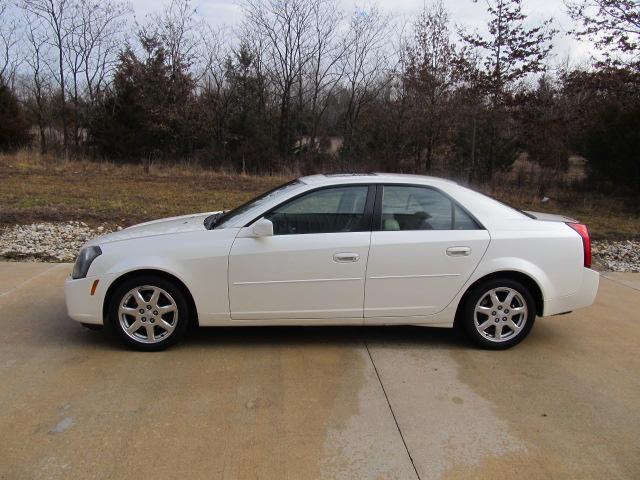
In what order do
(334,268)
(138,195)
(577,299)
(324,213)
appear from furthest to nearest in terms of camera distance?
(138,195)
(577,299)
(324,213)
(334,268)

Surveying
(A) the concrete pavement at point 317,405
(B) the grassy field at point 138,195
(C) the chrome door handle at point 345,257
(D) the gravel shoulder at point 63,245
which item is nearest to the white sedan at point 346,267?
(C) the chrome door handle at point 345,257

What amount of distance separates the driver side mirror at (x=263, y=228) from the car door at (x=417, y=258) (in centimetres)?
83

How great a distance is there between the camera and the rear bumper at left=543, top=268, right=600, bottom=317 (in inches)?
186

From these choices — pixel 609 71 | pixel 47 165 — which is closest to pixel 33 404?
pixel 609 71

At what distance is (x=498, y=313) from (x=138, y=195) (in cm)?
1095

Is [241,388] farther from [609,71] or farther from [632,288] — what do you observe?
[609,71]

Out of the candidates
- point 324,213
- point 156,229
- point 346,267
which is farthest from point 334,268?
point 156,229

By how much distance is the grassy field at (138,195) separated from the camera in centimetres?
1041

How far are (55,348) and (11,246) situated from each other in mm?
4466

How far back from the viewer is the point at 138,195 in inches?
540

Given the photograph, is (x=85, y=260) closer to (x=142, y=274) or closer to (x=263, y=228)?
(x=142, y=274)

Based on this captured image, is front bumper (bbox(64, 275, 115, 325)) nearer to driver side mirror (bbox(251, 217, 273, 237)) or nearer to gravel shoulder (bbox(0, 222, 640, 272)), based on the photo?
driver side mirror (bbox(251, 217, 273, 237))

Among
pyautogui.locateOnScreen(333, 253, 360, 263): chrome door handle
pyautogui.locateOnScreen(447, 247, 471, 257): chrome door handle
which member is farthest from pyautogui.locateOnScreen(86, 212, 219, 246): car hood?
pyautogui.locateOnScreen(447, 247, 471, 257): chrome door handle

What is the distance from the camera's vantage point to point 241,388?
390 cm
